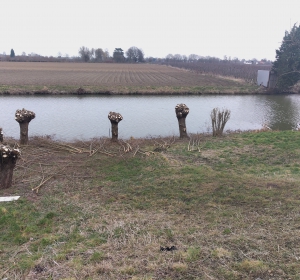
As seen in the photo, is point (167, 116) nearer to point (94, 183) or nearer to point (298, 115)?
point (298, 115)

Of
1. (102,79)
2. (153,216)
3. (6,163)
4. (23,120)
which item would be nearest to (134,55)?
(102,79)

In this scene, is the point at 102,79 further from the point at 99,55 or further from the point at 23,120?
the point at 99,55

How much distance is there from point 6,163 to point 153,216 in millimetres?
4291

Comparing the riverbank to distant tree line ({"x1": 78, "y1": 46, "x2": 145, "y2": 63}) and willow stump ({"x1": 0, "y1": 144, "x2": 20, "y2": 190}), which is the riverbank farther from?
distant tree line ({"x1": 78, "y1": 46, "x2": 145, "y2": 63})

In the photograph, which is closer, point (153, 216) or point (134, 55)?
point (153, 216)

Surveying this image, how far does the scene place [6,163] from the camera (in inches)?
303

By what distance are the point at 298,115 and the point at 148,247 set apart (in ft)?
78.0

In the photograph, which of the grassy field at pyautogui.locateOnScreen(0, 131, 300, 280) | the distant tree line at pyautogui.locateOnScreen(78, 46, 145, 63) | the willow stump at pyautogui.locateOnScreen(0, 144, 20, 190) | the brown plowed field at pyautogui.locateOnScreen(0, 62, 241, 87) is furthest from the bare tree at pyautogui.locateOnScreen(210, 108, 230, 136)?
the distant tree line at pyautogui.locateOnScreen(78, 46, 145, 63)

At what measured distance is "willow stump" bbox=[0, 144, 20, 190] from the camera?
756cm

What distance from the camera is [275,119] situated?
23094mm

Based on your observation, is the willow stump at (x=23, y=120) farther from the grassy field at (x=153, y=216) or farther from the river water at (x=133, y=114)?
the river water at (x=133, y=114)

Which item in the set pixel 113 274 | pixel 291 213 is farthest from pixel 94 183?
pixel 291 213

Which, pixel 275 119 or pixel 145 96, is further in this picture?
pixel 145 96

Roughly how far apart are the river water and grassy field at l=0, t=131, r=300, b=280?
22.9 feet
